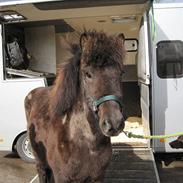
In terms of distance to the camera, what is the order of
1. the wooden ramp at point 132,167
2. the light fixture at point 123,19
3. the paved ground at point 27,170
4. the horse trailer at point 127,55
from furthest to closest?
the light fixture at point 123,19
the paved ground at point 27,170
the horse trailer at point 127,55
the wooden ramp at point 132,167

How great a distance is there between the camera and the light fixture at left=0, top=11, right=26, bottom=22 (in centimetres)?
560

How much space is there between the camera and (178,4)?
5398 mm

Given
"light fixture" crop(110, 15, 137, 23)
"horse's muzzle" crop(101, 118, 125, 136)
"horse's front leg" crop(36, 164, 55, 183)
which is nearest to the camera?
"horse's muzzle" crop(101, 118, 125, 136)

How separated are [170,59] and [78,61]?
9.34 feet

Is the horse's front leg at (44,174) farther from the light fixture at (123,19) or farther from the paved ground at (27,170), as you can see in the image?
the light fixture at (123,19)

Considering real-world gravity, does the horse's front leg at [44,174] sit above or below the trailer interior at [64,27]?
below

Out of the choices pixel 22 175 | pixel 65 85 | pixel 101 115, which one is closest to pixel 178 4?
pixel 65 85

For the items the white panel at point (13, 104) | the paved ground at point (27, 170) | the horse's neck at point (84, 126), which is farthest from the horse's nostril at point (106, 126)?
the white panel at point (13, 104)

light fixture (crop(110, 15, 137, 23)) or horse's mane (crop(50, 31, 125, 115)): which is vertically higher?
light fixture (crop(110, 15, 137, 23))

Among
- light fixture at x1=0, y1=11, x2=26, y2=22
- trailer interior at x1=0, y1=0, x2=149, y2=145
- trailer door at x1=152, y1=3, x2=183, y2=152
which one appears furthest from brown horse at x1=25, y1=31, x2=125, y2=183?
light fixture at x1=0, y1=11, x2=26, y2=22

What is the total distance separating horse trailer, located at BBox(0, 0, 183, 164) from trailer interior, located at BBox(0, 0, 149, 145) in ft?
0.05

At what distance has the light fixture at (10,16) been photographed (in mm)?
5602

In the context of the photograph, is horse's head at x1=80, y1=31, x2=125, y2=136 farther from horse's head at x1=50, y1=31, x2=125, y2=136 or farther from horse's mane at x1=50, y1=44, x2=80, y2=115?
horse's mane at x1=50, y1=44, x2=80, y2=115

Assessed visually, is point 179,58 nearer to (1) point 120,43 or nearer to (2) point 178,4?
(2) point 178,4
